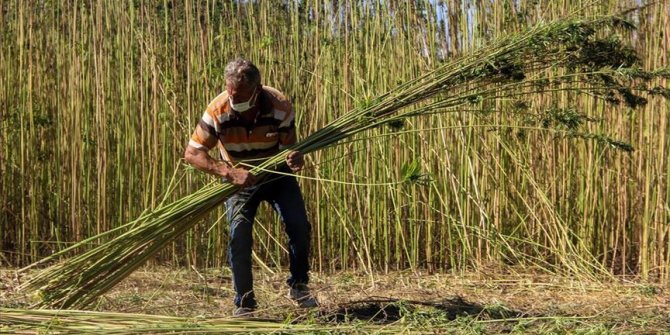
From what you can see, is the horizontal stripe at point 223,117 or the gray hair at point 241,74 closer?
the gray hair at point 241,74

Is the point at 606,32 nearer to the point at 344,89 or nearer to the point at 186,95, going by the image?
the point at 344,89

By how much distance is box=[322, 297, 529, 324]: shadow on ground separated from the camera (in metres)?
3.89

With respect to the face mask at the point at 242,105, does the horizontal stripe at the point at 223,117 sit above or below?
below

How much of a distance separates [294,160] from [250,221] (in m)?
0.43

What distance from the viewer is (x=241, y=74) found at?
3.73 m

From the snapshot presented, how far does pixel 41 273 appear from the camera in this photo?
148 inches

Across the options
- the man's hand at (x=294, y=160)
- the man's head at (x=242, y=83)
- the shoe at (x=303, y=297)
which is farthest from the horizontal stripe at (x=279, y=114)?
the shoe at (x=303, y=297)

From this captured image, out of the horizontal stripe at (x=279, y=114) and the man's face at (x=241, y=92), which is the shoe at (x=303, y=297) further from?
the man's face at (x=241, y=92)

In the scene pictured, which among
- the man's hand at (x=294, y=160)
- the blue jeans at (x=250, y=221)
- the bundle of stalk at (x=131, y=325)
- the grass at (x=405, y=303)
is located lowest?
the grass at (x=405, y=303)

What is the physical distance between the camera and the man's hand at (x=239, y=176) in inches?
148

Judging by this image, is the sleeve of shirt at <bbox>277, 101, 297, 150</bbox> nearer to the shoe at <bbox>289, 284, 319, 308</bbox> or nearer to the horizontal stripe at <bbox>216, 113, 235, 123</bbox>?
the horizontal stripe at <bbox>216, 113, 235, 123</bbox>

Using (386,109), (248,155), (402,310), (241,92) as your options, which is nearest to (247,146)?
(248,155)

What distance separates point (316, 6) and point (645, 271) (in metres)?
2.21

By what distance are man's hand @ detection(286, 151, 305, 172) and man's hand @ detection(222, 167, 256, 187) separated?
0.16 meters
